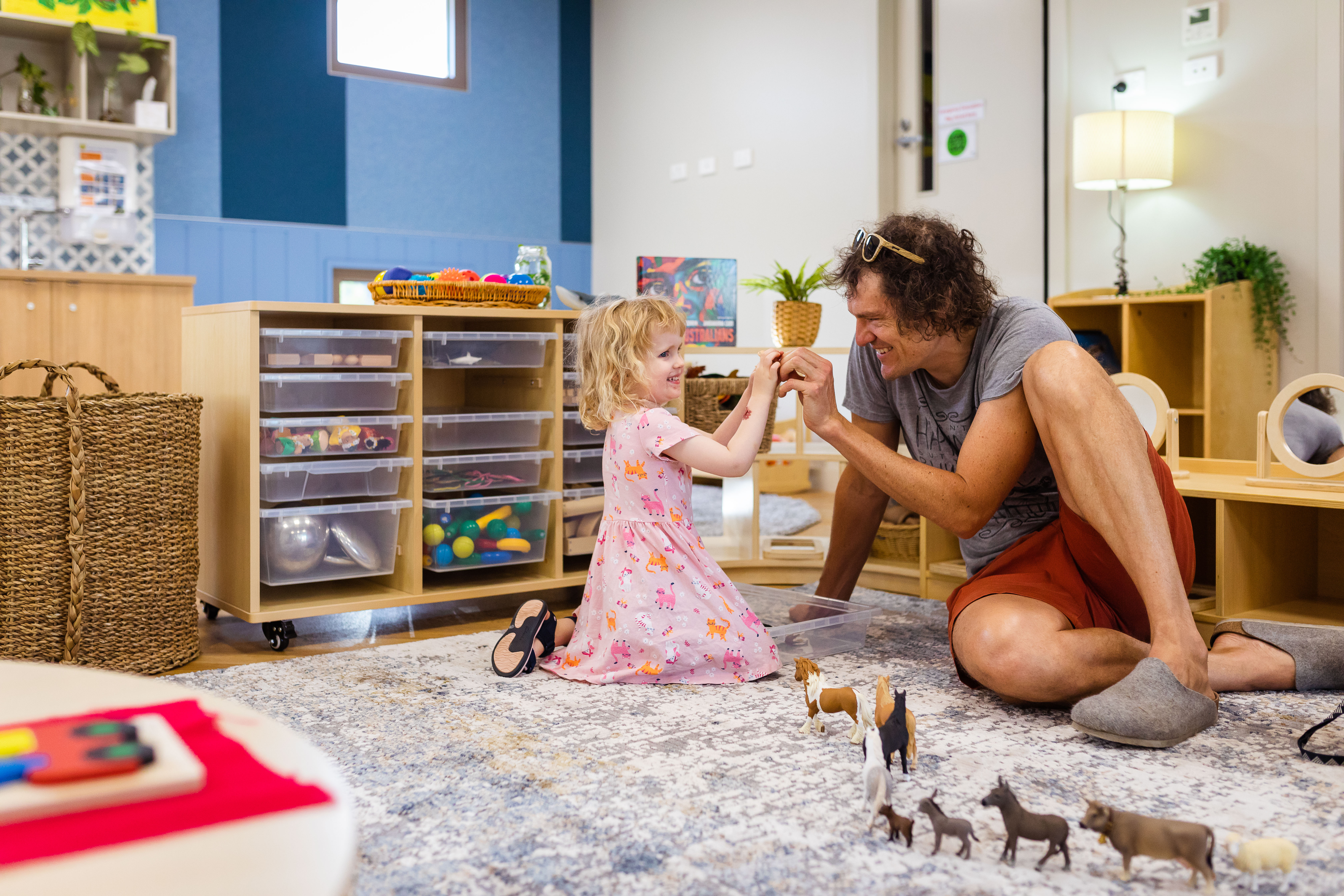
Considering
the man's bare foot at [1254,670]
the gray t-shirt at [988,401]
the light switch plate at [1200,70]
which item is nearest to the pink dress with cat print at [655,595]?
the gray t-shirt at [988,401]

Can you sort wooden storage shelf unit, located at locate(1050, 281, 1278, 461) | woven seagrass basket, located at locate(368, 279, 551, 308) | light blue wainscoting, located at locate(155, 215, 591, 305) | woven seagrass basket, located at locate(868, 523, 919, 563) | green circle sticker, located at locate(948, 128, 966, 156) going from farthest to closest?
light blue wainscoting, located at locate(155, 215, 591, 305) < green circle sticker, located at locate(948, 128, 966, 156) < wooden storage shelf unit, located at locate(1050, 281, 1278, 461) < woven seagrass basket, located at locate(868, 523, 919, 563) < woven seagrass basket, located at locate(368, 279, 551, 308)

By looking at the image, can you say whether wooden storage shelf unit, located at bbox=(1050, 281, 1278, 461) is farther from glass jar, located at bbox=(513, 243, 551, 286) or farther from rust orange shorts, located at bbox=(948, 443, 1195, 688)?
glass jar, located at bbox=(513, 243, 551, 286)

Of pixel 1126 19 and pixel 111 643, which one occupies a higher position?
pixel 1126 19

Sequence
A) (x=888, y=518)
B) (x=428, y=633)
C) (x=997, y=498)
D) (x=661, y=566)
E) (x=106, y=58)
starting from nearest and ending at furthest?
(x=997, y=498)
(x=661, y=566)
(x=428, y=633)
(x=888, y=518)
(x=106, y=58)

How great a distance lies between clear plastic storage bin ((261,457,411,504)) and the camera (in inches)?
88.8

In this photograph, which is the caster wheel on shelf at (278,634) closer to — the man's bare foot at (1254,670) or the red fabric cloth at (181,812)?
the red fabric cloth at (181,812)

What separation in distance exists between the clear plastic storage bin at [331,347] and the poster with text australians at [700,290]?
32.7 inches

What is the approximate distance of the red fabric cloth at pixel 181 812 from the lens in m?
0.56

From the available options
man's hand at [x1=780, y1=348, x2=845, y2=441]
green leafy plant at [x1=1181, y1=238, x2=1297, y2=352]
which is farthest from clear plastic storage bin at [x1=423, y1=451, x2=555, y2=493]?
green leafy plant at [x1=1181, y1=238, x2=1297, y2=352]

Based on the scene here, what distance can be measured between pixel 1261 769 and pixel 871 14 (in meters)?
4.06

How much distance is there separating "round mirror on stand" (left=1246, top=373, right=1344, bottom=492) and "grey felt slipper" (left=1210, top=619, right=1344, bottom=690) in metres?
0.36

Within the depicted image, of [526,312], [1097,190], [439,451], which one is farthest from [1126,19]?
[439,451]

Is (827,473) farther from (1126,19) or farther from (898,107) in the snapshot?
(1126,19)

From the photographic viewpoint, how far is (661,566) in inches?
78.9
